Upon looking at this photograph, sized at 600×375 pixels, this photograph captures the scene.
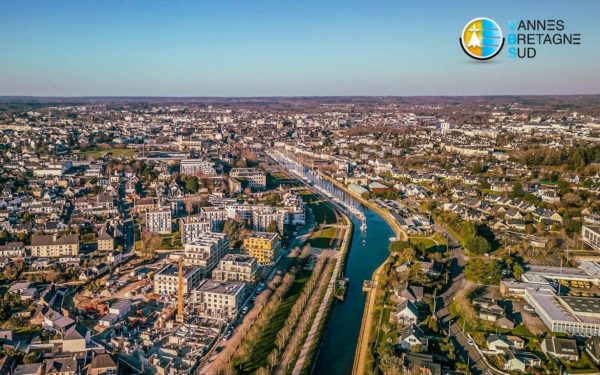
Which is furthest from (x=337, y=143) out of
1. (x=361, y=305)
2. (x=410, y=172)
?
(x=361, y=305)

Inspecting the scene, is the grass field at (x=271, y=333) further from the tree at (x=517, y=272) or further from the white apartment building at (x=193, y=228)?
the tree at (x=517, y=272)

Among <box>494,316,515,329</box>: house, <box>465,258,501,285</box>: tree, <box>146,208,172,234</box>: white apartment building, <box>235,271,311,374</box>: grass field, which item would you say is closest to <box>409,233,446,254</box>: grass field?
<box>465,258,501,285</box>: tree

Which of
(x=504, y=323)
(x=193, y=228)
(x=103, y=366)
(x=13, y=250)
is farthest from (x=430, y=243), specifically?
(x=13, y=250)

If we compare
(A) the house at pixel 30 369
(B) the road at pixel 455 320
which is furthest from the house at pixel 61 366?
(B) the road at pixel 455 320

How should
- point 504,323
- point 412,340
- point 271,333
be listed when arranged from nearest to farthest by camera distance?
1. point 412,340
2. point 271,333
3. point 504,323

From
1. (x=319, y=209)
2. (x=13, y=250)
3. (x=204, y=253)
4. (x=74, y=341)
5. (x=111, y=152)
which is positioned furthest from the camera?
(x=111, y=152)

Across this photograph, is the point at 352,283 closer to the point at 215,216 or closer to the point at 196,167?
the point at 215,216
